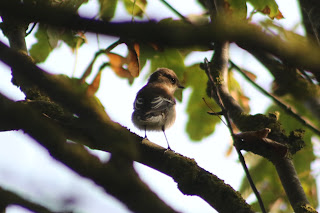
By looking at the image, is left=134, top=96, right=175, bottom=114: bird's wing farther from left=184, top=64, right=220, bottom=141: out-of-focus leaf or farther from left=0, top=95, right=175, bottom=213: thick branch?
left=0, top=95, right=175, bottom=213: thick branch

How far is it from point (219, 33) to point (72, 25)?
10.2 inches

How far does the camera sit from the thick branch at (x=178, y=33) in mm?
713

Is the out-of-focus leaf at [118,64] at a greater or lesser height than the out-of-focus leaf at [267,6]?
lesser

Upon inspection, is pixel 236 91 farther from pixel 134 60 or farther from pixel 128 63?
pixel 134 60

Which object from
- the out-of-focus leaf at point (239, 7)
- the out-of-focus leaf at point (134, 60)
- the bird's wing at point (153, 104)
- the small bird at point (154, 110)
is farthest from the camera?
the bird's wing at point (153, 104)

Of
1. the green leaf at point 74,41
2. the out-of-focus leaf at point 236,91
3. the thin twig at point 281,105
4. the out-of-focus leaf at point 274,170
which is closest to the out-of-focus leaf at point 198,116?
the out-of-focus leaf at point 236,91

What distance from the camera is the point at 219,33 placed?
74cm

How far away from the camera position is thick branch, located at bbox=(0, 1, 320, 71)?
0.71 metres

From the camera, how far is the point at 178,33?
2.43 feet

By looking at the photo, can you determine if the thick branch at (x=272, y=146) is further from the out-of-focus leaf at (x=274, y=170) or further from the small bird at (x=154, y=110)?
the small bird at (x=154, y=110)

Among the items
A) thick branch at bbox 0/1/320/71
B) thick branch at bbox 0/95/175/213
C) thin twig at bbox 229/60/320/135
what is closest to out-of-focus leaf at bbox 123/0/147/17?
thin twig at bbox 229/60/320/135

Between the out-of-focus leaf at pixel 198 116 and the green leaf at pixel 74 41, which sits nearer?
the green leaf at pixel 74 41

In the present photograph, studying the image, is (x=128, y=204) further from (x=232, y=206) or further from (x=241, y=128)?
(x=241, y=128)

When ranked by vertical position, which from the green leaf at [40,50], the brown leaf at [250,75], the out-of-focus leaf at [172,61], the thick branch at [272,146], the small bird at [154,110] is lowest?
the thick branch at [272,146]
